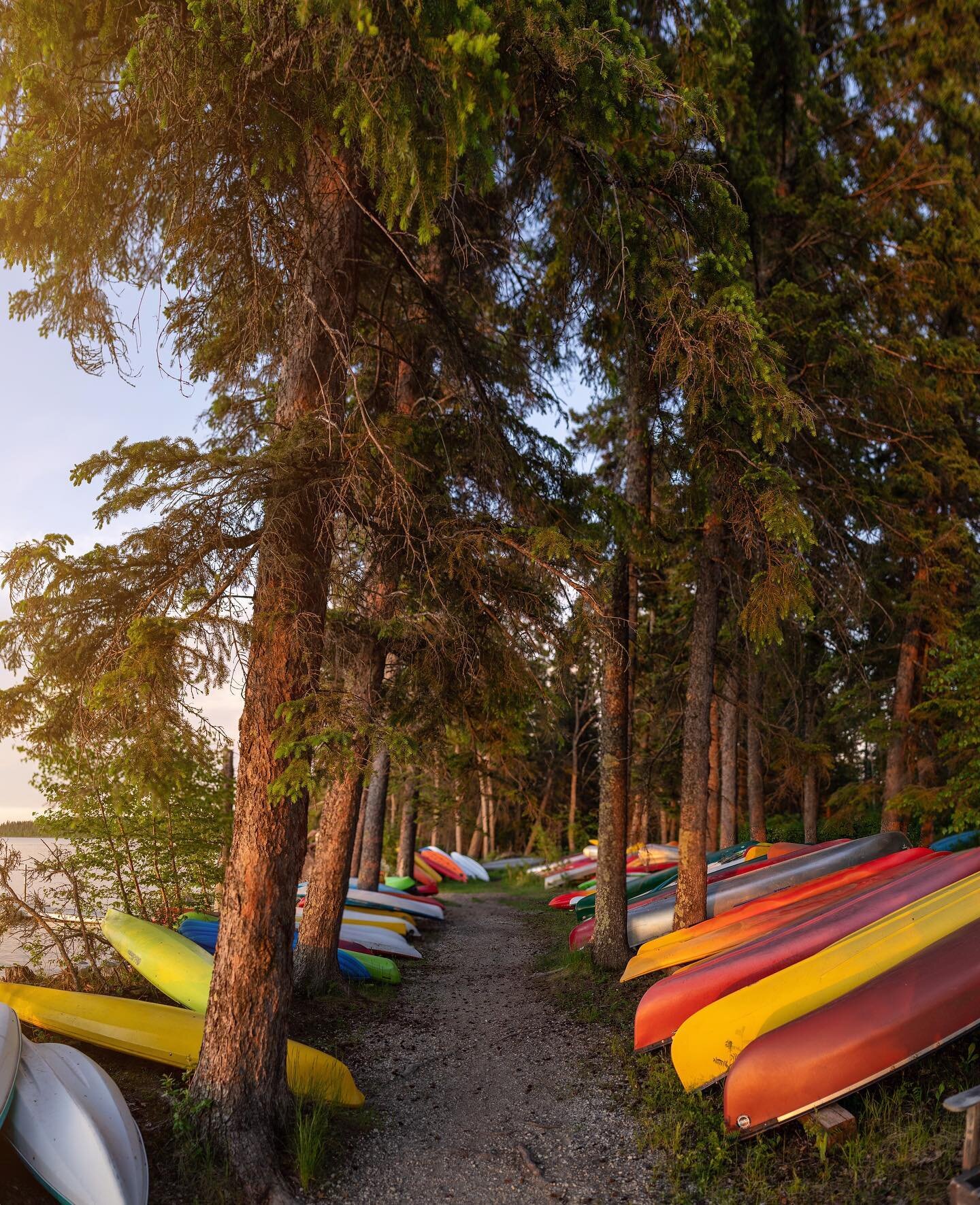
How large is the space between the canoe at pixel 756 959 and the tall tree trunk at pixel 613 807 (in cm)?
240

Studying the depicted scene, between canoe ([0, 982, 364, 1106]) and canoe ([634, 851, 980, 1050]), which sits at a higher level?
canoe ([634, 851, 980, 1050])

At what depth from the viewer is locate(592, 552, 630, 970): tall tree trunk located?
29.4 feet

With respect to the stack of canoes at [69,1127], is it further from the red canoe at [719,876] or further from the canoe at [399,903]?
the canoe at [399,903]

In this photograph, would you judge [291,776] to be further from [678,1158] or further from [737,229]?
[737,229]

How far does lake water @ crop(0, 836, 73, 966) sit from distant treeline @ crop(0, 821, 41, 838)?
2.5 inches

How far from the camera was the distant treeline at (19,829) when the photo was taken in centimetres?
686

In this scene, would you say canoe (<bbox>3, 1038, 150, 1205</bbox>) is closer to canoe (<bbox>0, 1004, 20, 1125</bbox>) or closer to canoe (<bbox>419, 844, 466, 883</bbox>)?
canoe (<bbox>0, 1004, 20, 1125</bbox>)

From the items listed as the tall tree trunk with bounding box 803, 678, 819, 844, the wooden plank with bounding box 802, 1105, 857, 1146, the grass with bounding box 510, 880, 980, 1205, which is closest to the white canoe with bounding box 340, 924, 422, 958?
the grass with bounding box 510, 880, 980, 1205

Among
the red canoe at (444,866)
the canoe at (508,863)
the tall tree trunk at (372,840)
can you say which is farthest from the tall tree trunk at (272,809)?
the canoe at (508,863)

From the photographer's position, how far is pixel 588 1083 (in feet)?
19.6

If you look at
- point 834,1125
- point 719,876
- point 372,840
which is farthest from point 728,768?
point 834,1125

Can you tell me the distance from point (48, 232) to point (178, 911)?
666 centimetres

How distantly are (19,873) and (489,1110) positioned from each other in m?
4.12

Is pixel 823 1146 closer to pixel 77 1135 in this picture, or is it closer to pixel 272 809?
pixel 272 809
